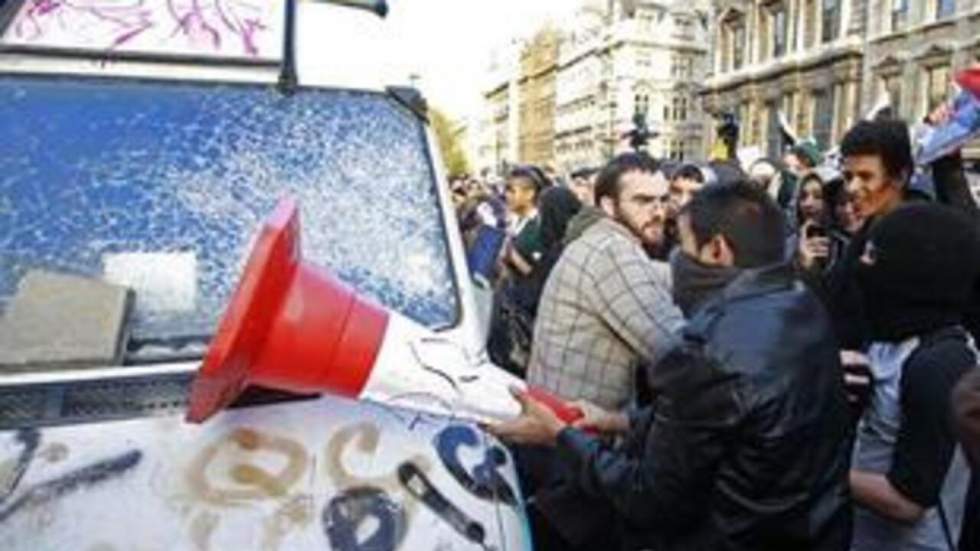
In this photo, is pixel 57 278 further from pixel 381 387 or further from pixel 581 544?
pixel 581 544

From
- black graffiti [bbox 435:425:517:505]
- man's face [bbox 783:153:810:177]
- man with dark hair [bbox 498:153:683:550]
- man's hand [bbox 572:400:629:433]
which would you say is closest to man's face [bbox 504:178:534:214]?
man's face [bbox 783:153:810:177]

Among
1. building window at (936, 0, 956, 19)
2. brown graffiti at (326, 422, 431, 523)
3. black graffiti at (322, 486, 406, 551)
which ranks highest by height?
building window at (936, 0, 956, 19)

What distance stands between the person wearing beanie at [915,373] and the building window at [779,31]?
54792mm

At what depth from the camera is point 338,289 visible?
221 centimetres

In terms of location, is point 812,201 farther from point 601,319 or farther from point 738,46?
point 738,46

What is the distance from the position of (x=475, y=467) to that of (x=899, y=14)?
4580 centimetres

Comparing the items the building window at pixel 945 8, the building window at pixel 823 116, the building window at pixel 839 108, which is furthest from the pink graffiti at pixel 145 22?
the building window at pixel 823 116

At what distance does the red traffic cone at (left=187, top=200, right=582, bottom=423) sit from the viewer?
205 centimetres

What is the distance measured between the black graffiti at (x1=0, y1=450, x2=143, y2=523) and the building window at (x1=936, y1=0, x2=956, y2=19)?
42.1 meters

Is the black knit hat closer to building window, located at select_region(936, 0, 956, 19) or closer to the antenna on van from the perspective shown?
the antenna on van

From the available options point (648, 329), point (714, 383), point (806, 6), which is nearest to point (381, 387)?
point (714, 383)

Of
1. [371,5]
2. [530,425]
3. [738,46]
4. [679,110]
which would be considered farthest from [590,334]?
[679,110]

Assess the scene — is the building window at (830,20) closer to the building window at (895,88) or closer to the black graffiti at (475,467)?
the building window at (895,88)

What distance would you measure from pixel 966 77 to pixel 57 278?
4365 millimetres
